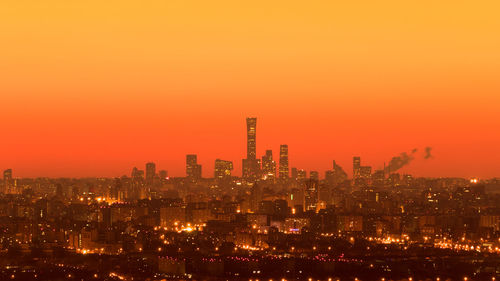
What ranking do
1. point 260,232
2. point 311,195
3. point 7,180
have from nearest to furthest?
point 260,232, point 311,195, point 7,180

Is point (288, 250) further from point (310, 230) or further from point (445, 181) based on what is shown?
point (445, 181)

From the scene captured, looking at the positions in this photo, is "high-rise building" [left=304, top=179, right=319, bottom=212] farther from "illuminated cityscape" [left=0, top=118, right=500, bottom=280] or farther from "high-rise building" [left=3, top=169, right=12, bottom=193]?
"high-rise building" [left=3, top=169, right=12, bottom=193]

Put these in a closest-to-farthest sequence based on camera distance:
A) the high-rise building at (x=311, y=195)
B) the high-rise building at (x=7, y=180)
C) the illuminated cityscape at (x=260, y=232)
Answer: the illuminated cityscape at (x=260, y=232), the high-rise building at (x=311, y=195), the high-rise building at (x=7, y=180)

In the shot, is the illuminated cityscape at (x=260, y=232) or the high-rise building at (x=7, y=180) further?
the high-rise building at (x=7, y=180)

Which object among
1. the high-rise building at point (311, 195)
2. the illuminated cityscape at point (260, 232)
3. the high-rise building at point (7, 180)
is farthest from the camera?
the high-rise building at point (7, 180)

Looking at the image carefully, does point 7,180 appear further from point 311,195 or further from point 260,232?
point 260,232

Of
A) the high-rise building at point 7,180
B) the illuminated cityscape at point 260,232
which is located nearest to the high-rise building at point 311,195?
the illuminated cityscape at point 260,232

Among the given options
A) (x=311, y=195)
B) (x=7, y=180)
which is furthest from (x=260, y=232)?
(x=7, y=180)

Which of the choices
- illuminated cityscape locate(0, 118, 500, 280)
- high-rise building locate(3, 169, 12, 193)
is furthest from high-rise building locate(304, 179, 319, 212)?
high-rise building locate(3, 169, 12, 193)

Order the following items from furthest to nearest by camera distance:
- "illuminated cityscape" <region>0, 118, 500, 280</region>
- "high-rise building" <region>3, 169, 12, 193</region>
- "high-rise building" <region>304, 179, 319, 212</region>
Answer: "high-rise building" <region>3, 169, 12, 193</region>
"high-rise building" <region>304, 179, 319, 212</region>
"illuminated cityscape" <region>0, 118, 500, 280</region>

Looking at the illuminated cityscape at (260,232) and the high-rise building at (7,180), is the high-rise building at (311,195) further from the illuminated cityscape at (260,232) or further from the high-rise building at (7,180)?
the high-rise building at (7,180)
